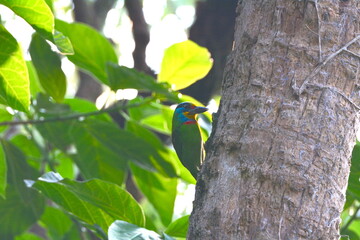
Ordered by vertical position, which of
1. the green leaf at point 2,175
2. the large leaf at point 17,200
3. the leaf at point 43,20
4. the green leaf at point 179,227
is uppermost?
the leaf at point 43,20

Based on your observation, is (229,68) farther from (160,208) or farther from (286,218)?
(160,208)

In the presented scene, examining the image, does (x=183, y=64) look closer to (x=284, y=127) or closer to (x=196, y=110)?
(x=196, y=110)

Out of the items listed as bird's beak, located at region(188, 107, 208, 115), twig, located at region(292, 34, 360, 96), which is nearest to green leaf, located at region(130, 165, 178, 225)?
bird's beak, located at region(188, 107, 208, 115)

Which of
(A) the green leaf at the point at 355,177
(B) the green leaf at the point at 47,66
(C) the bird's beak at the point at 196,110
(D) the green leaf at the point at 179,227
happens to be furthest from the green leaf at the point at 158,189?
(A) the green leaf at the point at 355,177

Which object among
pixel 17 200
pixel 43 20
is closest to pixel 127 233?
pixel 43 20

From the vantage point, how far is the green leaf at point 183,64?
2016 mm

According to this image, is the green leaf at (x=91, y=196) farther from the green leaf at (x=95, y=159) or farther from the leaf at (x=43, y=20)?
the green leaf at (x=95, y=159)

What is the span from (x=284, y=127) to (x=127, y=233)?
39cm

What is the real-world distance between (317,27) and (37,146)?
1369 mm

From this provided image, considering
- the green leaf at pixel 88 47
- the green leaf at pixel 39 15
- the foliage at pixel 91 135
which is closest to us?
the green leaf at pixel 39 15

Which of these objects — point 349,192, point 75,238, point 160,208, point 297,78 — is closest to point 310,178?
point 297,78

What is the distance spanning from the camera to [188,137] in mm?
1788

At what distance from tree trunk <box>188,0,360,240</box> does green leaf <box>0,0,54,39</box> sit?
0.41m

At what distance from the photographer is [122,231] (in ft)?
4.09
